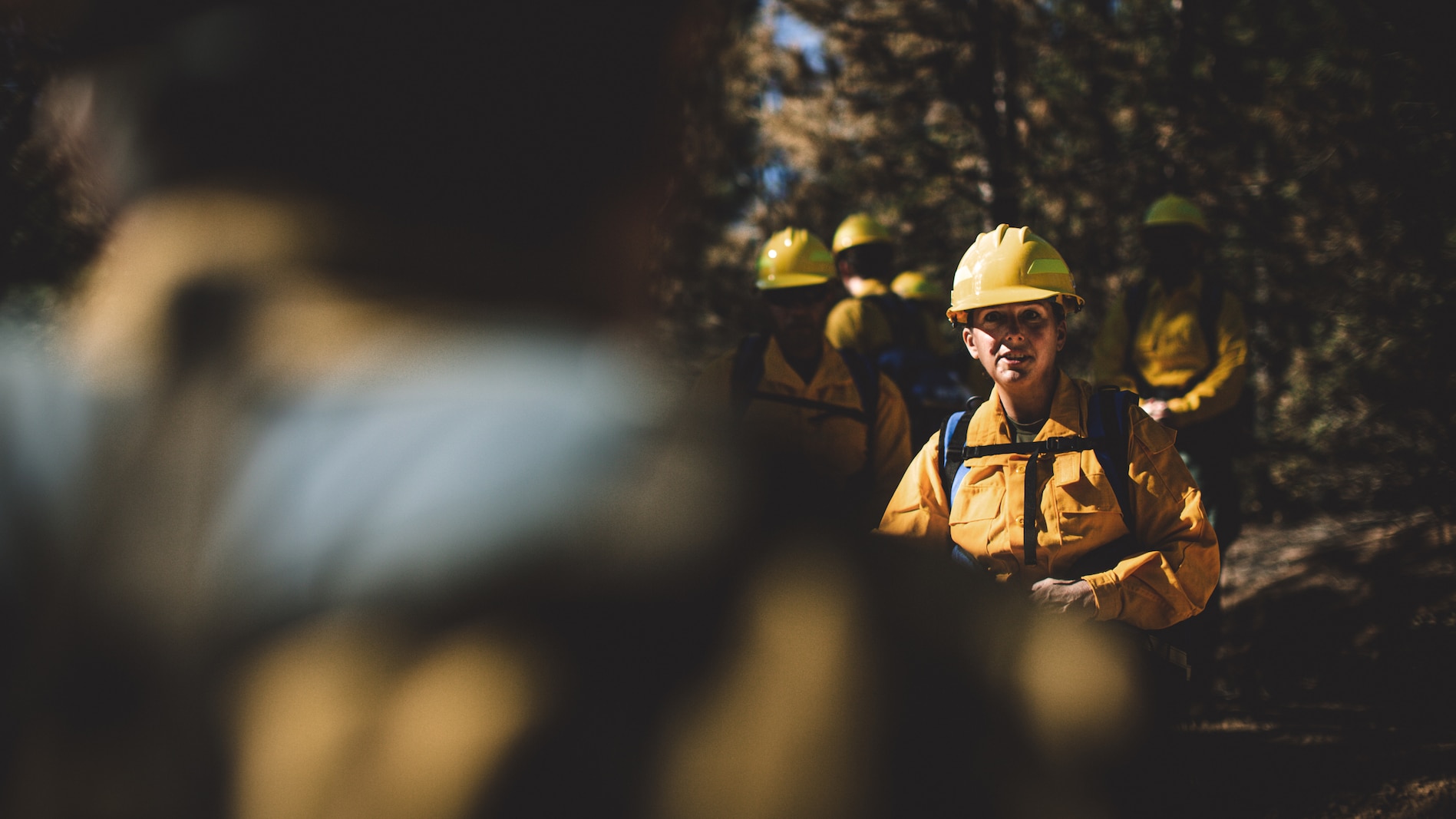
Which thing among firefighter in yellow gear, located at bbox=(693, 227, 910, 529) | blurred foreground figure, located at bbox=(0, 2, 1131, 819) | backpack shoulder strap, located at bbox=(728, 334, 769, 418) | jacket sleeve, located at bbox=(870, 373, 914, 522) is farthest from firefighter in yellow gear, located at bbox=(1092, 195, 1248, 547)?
blurred foreground figure, located at bbox=(0, 2, 1131, 819)

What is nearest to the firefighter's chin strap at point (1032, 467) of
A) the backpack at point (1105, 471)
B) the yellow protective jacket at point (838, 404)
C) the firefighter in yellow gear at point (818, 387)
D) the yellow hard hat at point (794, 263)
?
the backpack at point (1105, 471)

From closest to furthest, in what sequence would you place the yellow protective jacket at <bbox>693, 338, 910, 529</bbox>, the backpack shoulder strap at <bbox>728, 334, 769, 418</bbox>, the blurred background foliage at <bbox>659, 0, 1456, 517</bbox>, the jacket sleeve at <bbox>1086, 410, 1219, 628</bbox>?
1. the jacket sleeve at <bbox>1086, 410, 1219, 628</bbox>
2. the yellow protective jacket at <bbox>693, 338, 910, 529</bbox>
3. the backpack shoulder strap at <bbox>728, 334, 769, 418</bbox>
4. the blurred background foliage at <bbox>659, 0, 1456, 517</bbox>

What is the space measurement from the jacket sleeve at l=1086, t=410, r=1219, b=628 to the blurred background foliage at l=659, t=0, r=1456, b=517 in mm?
4408

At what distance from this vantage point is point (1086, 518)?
252 centimetres

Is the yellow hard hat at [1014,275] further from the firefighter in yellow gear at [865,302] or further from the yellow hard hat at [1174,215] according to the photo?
the yellow hard hat at [1174,215]

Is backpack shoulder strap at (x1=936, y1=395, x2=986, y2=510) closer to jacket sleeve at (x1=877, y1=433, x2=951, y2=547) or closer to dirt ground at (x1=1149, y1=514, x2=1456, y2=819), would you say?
jacket sleeve at (x1=877, y1=433, x2=951, y2=547)

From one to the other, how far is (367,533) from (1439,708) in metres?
6.63

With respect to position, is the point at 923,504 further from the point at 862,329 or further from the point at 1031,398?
the point at 862,329

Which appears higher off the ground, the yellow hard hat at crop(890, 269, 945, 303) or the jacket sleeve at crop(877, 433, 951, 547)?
the yellow hard hat at crop(890, 269, 945, 303)

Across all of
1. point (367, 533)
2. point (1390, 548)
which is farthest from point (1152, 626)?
point (1390, 548)

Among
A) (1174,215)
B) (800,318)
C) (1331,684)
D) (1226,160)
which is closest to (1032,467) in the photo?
(800,318)

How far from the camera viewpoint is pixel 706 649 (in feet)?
1.77

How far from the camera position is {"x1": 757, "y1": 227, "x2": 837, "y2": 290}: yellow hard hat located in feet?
14.6

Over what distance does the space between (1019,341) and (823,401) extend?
1.43 m
